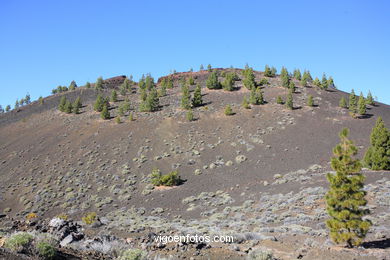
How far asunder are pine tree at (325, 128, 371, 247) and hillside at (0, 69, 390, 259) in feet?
2.68

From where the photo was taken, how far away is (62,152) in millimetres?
46938

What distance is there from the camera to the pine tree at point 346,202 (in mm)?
14297

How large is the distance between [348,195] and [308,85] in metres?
60.0

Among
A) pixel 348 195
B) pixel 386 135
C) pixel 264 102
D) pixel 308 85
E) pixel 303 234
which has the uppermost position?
pixel 308 85

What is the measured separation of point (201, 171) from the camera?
123 feet

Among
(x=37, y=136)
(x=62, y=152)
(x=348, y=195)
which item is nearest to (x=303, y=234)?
(x=348, y=195)

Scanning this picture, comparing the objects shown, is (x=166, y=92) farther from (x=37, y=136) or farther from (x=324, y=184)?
(x=324, y=184)

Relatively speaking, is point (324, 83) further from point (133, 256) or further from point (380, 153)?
point (133, 256)

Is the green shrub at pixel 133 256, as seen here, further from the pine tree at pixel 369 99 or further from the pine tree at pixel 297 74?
the pine tree at pixel 297 74

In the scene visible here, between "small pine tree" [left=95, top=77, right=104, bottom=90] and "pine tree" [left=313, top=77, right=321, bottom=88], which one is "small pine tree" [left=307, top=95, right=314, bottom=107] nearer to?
"pine tree" [left=313, top=77, right=321, bottom=88]

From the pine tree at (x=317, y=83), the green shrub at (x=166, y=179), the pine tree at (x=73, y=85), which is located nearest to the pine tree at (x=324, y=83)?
the pine tree at (x=317, y=83)

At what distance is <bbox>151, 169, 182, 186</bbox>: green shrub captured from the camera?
3453 cm

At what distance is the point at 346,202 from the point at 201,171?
24.0 metres

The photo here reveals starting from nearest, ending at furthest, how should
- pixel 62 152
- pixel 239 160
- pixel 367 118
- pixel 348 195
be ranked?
pixel 348 195 → pixel 239 160 → pixel 62 152 → pixel 367 118
